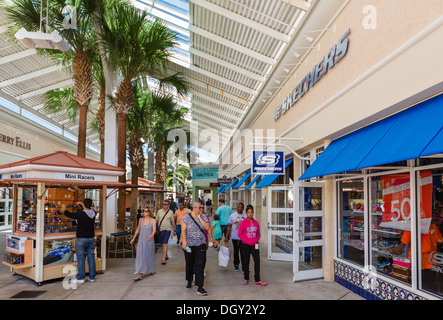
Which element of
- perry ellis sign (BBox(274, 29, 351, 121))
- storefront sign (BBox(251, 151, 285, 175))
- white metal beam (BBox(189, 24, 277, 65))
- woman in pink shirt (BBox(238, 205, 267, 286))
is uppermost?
white metal beam (BBox(189, 24, 277, 65))

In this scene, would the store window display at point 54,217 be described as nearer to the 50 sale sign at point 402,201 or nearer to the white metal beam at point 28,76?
the 50 sale sign at point 402,201

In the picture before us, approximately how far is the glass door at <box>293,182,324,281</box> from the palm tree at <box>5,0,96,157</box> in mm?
6859

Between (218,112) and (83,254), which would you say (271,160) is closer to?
(83,254)

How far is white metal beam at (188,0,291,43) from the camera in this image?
33.2ft

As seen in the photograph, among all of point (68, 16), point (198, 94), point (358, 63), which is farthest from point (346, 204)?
point (198, 94)

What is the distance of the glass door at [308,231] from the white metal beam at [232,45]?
541 centimetres

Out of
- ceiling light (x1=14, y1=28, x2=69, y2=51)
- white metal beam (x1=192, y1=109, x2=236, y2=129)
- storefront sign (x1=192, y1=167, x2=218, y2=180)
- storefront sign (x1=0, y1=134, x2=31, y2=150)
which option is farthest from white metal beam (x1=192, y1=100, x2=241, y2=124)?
storefront sign (x1=192, y1=167, x2=218, y2=180)

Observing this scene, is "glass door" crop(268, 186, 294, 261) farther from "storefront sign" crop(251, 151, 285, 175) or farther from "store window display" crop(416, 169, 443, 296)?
"store window display" crop(416, 169, 443, 296)

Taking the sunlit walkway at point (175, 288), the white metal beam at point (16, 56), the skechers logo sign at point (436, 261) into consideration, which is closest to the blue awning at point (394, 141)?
the skechers logo sign at point (436, 261)

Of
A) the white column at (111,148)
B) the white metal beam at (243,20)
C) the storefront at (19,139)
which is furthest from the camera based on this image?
the storefront at (19,139)

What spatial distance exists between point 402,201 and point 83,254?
614 centimetres

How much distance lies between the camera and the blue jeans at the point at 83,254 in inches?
288

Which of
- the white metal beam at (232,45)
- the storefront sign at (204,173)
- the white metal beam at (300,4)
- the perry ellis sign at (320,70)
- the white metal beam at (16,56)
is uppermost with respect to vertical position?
the white metal beam at (16,56)

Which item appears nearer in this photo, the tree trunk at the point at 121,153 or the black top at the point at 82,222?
the black top at the point at 82,222
